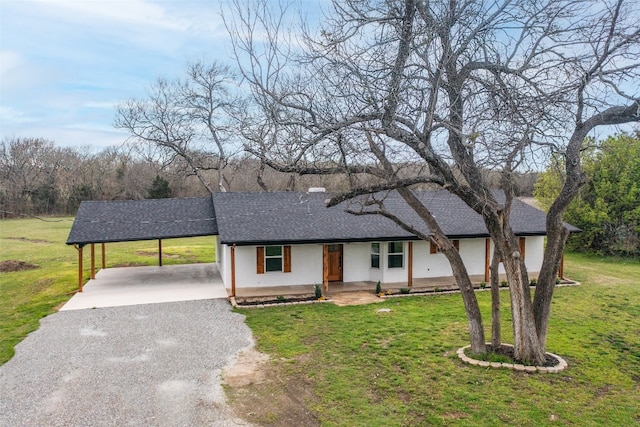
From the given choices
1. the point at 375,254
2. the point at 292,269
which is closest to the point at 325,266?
the point at 292,269

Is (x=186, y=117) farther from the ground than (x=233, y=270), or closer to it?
farther from the ground

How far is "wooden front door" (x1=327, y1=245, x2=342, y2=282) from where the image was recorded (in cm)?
1666

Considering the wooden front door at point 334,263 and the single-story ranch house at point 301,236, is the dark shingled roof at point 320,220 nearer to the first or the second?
the single-story ranch house at point 301,236

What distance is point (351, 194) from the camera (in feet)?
25.5

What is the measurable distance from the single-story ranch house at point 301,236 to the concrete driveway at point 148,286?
95 cm

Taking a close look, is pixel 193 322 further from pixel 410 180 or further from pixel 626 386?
pixel 626 386

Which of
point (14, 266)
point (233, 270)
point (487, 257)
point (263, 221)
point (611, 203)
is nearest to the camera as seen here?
point (233, 270)

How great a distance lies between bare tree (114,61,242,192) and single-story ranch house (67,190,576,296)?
512 inches

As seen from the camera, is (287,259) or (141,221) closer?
(287,259)

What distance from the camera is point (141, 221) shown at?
16.9m

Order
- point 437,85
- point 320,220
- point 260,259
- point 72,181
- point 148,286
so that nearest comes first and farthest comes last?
1. point 437,85
2. point 260,259
3. point 148,286
4. point 320,220
5. point 72,181

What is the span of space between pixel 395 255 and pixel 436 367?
26.8ft

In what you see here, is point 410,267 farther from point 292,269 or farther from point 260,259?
point 260,259

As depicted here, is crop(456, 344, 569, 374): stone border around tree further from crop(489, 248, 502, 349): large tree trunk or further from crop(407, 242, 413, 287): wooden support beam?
crop(407, 242, 413, 287): wooden support beam
